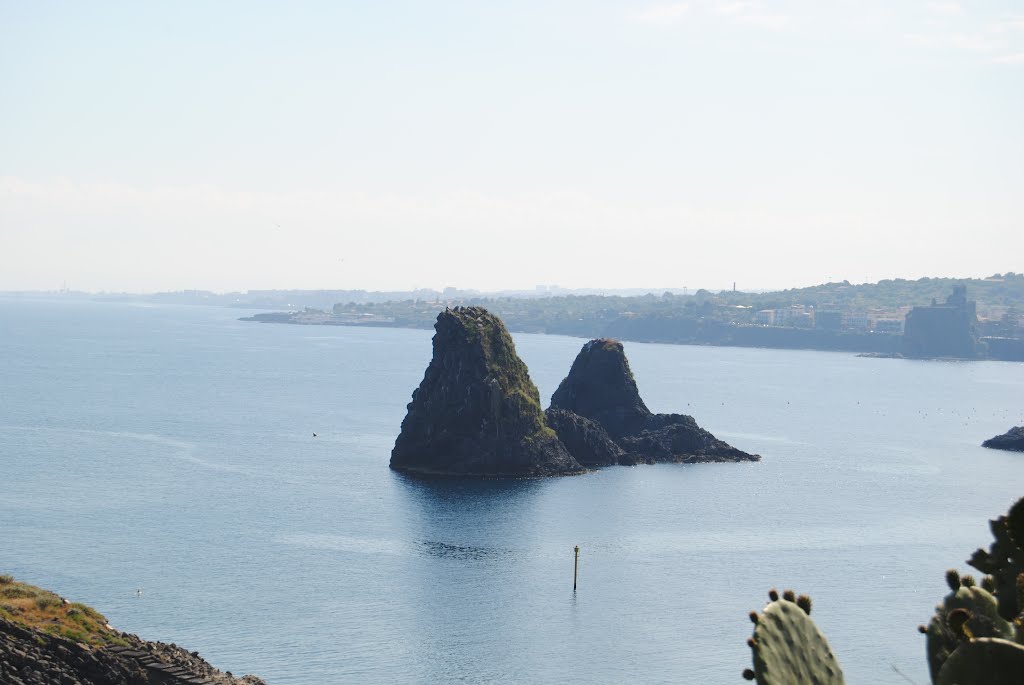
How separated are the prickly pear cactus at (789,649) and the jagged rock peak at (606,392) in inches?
4378

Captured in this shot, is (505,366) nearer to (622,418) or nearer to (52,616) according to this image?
(622,418)

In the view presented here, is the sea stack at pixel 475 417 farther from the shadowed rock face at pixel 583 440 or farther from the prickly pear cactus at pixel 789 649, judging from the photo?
the prickly pear cactus at pixel 789 649

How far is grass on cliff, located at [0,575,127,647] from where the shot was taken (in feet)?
144

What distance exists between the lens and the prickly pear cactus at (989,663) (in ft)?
26.1

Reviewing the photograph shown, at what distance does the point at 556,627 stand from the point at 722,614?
9.00 m

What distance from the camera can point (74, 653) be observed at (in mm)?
43031

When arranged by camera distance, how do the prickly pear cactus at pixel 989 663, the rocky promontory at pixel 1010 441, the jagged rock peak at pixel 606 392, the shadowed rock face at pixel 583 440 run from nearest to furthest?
1. the prickly pear cactus at pixel 989 663
2. the shadowed rock face at pixel 583 440
3. the jagged rock peak at pixel 606 392
4. the rocky promontory at pixel 1010 441

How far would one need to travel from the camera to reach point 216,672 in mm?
45656

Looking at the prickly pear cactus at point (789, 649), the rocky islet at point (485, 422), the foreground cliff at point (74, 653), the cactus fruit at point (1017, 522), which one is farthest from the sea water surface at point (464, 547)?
the cactus fruit at point (1017, 522)

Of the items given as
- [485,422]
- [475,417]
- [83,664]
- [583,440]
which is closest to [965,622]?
[83,664]

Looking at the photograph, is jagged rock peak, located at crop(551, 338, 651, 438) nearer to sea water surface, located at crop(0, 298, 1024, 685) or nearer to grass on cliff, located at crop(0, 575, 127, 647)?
sea water surface, located at crop(0, 298, 1024, 685)

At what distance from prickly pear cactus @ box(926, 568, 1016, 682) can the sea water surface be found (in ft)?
139

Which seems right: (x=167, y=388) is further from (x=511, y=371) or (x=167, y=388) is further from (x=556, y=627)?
(x=556, y=627)

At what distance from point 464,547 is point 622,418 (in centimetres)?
4704
